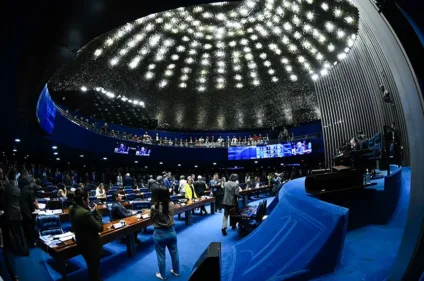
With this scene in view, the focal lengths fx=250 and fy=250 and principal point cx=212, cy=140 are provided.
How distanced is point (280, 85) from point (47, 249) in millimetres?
27361

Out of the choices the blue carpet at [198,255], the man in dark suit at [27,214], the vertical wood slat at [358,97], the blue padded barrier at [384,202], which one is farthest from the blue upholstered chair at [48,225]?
the vertical wood slat at [358,97]

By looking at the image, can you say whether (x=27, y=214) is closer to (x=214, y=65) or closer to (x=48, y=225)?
(x=48, y=225)

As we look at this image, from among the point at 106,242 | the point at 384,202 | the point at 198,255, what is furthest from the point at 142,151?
the point at 384,202

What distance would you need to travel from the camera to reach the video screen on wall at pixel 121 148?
66.2ft

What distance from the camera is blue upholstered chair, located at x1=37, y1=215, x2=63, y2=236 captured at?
217 inches

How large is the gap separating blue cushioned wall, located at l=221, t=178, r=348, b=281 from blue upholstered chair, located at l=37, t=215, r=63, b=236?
3.98 meters

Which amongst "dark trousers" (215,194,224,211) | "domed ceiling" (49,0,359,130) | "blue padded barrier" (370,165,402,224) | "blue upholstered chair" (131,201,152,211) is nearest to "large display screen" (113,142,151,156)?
"domed ceiling" (49,0,359,130)

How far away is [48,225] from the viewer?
222 inches

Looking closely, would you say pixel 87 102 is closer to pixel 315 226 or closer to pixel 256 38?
pixel 256 38

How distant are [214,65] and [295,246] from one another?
26.5 metres

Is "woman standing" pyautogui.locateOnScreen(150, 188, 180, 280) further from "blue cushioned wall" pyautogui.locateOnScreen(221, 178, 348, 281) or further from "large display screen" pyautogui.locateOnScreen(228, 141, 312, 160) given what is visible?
"large display screen" pyautogui.locateOnScreen(228, 141, 312, 160)

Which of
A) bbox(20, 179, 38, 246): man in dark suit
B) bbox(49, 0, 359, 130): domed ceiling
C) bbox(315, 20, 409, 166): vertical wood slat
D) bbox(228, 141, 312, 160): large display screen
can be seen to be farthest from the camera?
bbox(228, 141, 312, 160): large display screen

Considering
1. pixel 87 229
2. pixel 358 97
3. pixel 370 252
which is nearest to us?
pixel 370 252

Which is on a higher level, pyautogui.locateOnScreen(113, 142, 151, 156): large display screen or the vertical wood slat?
the vertical wood slat
